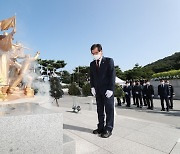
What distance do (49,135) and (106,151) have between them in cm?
85

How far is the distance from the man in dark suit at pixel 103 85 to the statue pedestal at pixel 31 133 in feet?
3.72

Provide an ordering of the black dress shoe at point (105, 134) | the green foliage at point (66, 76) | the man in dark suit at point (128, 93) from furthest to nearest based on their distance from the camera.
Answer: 1. the green foliage at point (66, 76)
2. the man in dark suit at point (128, 93)
3. the black dress shoe at point (105, 134)

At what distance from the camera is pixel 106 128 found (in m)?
2.91

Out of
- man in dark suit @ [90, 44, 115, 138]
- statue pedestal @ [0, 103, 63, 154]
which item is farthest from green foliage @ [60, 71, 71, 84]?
statue pedestal @ [0, 103, 63, 154]

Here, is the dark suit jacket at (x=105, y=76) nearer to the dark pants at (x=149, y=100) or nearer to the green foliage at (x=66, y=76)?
the dark pants at (x=149, y=100)

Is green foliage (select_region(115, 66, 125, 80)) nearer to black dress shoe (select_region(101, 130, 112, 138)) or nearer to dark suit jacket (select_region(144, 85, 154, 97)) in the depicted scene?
dark suit jacket (select_region(144, 85, 154, 97))

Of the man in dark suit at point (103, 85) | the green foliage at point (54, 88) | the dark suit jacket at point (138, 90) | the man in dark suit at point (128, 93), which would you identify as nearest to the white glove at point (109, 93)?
the man in dark suit at point (103, 85)

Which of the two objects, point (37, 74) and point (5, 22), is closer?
point (5, 22)

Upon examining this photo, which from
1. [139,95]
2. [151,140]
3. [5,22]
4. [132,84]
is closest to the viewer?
[151,140]

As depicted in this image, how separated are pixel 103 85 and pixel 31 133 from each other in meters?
1.52

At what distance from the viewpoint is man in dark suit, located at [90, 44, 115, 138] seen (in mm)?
2914

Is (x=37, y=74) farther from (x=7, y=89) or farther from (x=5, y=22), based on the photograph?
(x=5, y=22)

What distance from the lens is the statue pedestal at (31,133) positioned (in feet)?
5.63

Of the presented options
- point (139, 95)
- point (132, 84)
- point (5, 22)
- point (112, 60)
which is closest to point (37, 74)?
point (5, 22)
